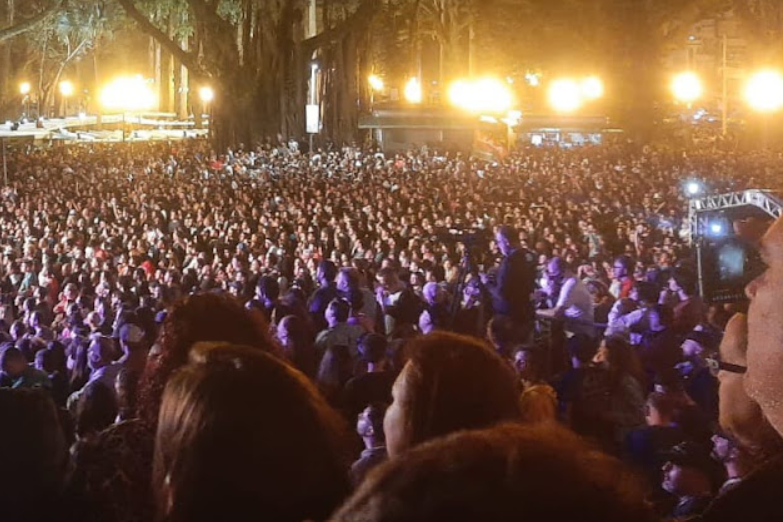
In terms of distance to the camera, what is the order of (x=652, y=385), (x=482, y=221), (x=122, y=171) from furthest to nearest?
(x=122, y=171), (x=482, y=221), (x=652, y=385)

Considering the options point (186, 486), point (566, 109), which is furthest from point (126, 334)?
point (566, 109)

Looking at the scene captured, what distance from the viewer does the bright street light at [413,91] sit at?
54.7 metres

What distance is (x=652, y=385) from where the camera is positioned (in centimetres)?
666

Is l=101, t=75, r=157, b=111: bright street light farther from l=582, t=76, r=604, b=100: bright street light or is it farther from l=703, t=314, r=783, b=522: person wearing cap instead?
l=703, t=314, r=783, b=522: person wearing cap

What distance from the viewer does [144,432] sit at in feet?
11.5

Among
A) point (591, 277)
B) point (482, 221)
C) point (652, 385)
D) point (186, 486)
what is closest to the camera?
point (186, 486)

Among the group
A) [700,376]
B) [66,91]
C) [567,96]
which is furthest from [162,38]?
[700,376]

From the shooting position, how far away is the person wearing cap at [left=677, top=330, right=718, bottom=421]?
6082 millimetres

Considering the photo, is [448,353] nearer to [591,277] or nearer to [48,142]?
[591,277]

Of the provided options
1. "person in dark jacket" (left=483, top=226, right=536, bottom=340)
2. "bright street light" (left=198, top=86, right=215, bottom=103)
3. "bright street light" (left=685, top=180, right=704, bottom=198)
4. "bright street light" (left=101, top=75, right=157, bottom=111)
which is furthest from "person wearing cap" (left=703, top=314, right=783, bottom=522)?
"bright street light" (left=101, top=75, right=157, bottom=111)

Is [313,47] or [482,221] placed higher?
[313,47]

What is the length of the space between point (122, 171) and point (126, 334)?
61.6 feet

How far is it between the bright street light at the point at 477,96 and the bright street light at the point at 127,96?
54.8 feet

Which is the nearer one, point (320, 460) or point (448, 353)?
point (320, 460)
